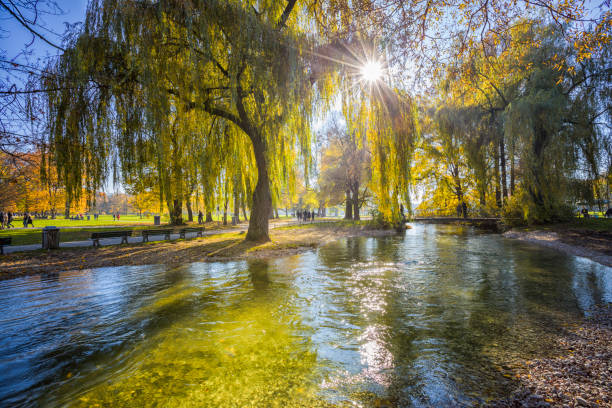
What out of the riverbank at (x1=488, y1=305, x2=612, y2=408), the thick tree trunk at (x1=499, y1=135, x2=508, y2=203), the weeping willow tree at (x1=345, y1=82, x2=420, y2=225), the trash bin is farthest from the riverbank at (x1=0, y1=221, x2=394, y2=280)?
the thick tree trunk at (x1=499, y1=135, x2=508, y2=203)

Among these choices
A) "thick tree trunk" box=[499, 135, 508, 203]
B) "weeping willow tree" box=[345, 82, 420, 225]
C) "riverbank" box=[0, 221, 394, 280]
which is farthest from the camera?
"thick tree trunk" box=[499, 135, 508, 203]

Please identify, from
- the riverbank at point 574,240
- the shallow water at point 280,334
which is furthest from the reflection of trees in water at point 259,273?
the riverbank at point 574,240

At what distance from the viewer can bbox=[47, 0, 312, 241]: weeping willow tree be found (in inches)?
309

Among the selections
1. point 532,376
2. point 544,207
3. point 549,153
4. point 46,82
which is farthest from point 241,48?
point 544,207

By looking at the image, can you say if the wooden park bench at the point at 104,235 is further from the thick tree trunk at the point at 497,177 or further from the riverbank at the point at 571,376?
the thick tree trunk at the point at 497,177

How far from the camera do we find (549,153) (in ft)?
48.1

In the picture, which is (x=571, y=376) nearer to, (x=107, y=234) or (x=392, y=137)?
(x=392, y=137)

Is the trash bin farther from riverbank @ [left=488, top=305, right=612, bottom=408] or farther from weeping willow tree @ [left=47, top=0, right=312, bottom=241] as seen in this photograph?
riverbank @ [left=488, top=305, right=612, bottom=408]

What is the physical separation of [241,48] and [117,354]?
9.03 metres

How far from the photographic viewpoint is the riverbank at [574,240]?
31.0ft

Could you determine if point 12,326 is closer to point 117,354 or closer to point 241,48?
point 117,354

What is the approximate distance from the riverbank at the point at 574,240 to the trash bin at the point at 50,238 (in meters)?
19.8

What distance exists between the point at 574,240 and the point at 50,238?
22683 millimetres

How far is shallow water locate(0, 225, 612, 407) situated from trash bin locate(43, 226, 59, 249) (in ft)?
15.2
